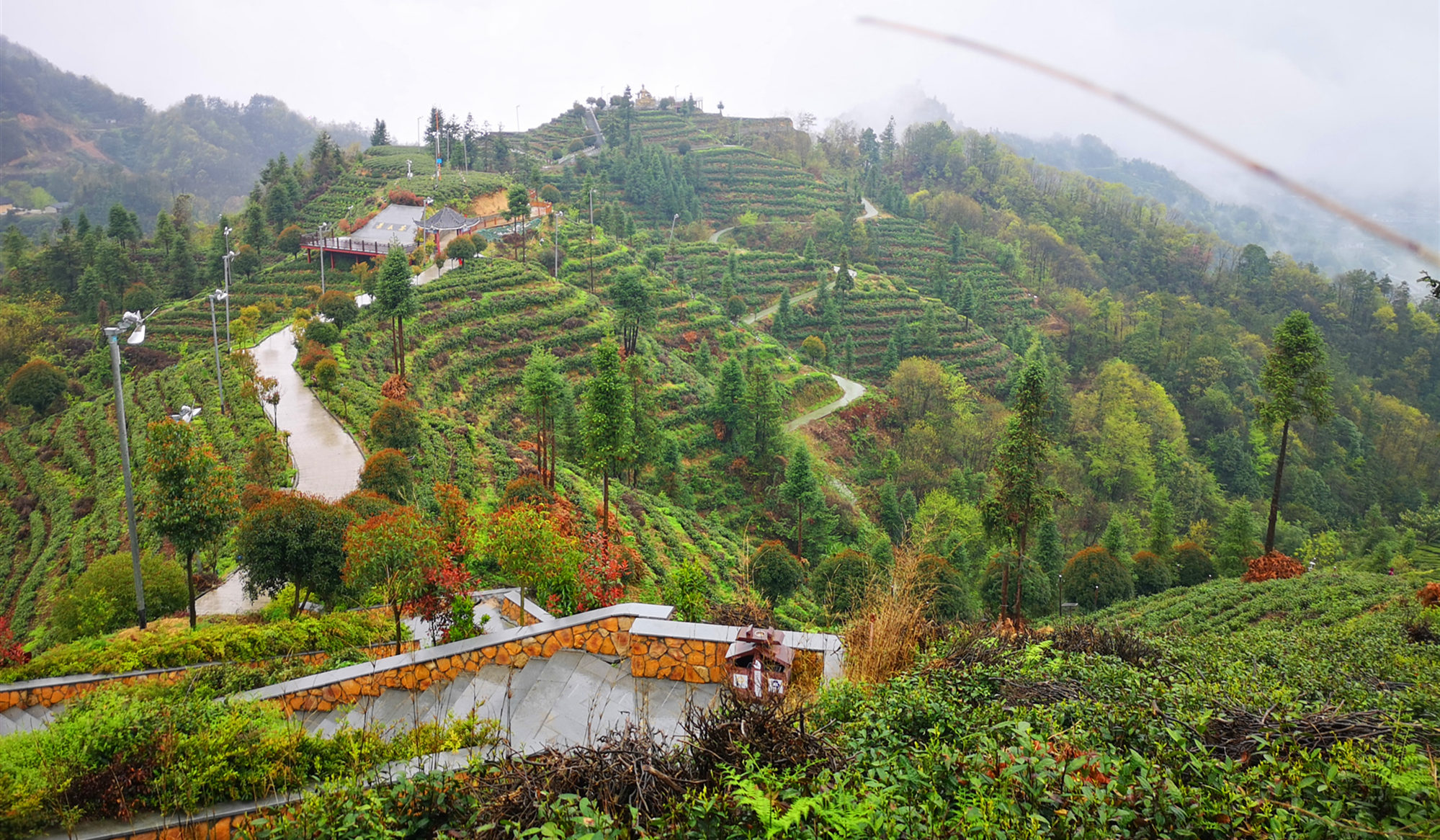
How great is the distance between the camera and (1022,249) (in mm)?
64500

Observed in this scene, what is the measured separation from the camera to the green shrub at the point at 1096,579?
71.5 feet

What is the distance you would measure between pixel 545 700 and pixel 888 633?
3006 millimetres

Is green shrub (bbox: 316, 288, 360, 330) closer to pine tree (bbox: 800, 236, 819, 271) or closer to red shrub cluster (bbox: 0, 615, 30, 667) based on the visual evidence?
red shrub cluster (bbox: 0, 615, 30, 667)

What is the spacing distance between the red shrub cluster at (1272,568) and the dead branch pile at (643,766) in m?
19.2

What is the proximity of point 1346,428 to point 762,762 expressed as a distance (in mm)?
53580

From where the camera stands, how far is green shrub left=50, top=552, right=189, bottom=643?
11.4 metres

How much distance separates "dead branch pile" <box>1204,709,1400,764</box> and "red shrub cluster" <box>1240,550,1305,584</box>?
1735cm

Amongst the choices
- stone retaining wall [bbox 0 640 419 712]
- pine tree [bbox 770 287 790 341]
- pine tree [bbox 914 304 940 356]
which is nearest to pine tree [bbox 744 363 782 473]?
pine tree [bbox 770 287 790 341]

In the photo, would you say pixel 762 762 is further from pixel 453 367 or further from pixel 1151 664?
pixel 453 367

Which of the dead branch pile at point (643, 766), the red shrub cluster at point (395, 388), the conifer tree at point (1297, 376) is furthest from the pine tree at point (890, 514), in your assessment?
the dead branch pile at point (643, 766)

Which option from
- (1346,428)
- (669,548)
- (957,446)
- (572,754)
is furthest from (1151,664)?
(1346,428)

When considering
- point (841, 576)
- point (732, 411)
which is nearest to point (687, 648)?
point (841, 576)

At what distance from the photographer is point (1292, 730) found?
3.97m

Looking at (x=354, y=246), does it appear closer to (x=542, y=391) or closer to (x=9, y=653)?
(x=542, y=391)
